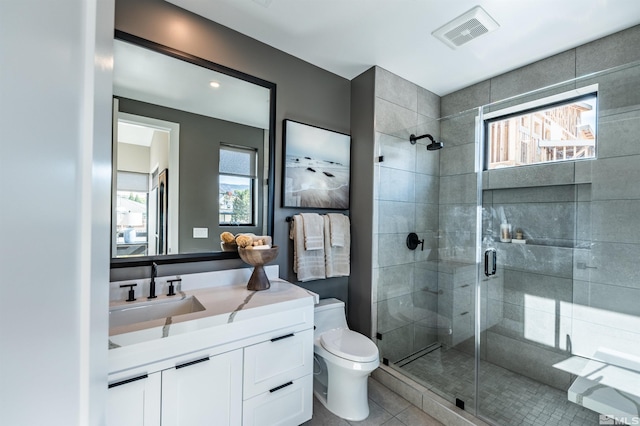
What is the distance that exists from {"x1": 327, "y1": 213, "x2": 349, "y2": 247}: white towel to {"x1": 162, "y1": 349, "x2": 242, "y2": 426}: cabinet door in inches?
47.5

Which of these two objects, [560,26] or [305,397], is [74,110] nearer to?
[305,397]

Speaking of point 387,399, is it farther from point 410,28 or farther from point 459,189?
point 410,28

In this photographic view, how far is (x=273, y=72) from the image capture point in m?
2.14

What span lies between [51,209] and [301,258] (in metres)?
1.91

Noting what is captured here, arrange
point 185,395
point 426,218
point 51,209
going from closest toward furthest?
point 51,209
point 185,395
point 426,218

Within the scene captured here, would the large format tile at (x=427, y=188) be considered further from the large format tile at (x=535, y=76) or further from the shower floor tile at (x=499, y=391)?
the shower floor tile at (x=499, y=391)

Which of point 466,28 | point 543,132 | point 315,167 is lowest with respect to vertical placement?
point 315,167

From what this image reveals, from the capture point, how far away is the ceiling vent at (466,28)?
69.2 inches

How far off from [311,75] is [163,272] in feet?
6.35

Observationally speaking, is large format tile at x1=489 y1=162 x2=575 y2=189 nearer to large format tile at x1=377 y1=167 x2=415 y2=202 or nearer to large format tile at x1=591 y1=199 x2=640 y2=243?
large format tile at x1=591 y1=199 x2=640 y2=243

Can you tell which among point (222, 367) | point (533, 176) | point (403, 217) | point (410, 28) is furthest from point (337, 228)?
point (533, 176)

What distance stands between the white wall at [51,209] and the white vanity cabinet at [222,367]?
0.84 meters

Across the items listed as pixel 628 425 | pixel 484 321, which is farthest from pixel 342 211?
pixel 628 425

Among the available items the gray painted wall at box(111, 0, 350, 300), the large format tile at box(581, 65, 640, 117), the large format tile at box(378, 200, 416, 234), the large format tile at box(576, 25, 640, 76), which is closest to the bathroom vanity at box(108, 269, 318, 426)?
the gray painted wall at box(111, 0, 350, 300)
